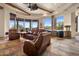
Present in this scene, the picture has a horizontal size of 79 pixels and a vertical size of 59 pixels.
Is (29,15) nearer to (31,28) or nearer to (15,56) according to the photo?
(31,28)

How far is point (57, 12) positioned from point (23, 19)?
0.95 metres

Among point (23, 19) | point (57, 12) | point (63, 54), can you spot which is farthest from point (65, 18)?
point (23, 19)

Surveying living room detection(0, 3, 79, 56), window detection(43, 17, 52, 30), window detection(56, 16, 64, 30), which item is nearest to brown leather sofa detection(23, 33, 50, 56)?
living room detection(0, 3, 79, 56)

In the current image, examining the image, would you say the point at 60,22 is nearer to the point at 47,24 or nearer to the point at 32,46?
the point at 47,24

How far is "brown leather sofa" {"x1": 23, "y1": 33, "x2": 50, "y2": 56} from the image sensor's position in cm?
272

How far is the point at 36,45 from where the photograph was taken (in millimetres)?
2775

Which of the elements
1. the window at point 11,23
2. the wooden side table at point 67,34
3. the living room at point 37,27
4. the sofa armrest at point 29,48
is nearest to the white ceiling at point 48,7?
the living room at point 37,27

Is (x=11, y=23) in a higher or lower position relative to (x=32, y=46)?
higher

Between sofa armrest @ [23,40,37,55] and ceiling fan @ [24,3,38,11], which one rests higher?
ceiling fan @ [24,3,38,11]

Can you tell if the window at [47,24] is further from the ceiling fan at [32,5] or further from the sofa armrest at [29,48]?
the sofa armrest at [29,48]

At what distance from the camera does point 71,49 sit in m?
2.62

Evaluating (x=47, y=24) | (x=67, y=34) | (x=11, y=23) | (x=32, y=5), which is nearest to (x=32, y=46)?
(x=47, y=24)

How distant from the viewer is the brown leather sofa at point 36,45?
272cm

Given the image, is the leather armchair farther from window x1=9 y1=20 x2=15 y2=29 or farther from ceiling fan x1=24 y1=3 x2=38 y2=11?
ceiling fan x1=24 y1=3 x2=38 y2=11
